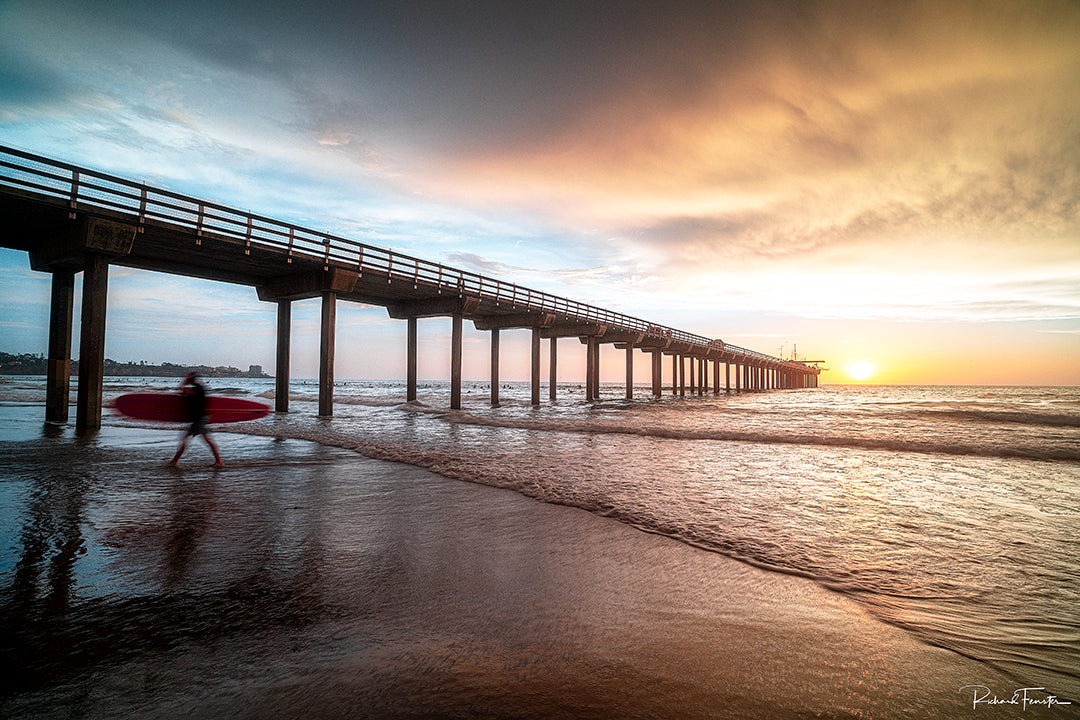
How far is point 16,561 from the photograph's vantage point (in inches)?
161

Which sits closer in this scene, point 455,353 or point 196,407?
point 196,407

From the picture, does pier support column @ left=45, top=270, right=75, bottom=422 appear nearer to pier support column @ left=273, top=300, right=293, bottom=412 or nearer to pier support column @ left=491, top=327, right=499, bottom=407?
pier support column @ left=273, top=300, right=293, bottom=412

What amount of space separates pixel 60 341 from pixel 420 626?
752 inches

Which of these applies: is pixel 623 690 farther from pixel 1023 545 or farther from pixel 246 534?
pixel 1023 545

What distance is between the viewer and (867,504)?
273 inches

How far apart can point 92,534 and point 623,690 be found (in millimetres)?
5610

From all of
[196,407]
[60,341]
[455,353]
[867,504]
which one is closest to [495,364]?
[455,353]

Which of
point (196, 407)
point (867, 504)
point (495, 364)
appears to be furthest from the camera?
point (495, 364)

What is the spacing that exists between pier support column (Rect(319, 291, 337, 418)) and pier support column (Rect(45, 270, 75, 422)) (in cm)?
796

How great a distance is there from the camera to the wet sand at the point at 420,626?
2.37m

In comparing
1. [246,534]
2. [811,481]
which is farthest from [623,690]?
[811,481]

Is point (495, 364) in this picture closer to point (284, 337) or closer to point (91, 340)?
point (284, 337)

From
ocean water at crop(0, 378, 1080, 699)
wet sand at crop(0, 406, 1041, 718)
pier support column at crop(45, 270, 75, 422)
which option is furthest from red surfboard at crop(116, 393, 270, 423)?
pier support column at crop(45, 270, 75, 422)

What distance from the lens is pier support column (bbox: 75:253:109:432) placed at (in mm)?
13391
